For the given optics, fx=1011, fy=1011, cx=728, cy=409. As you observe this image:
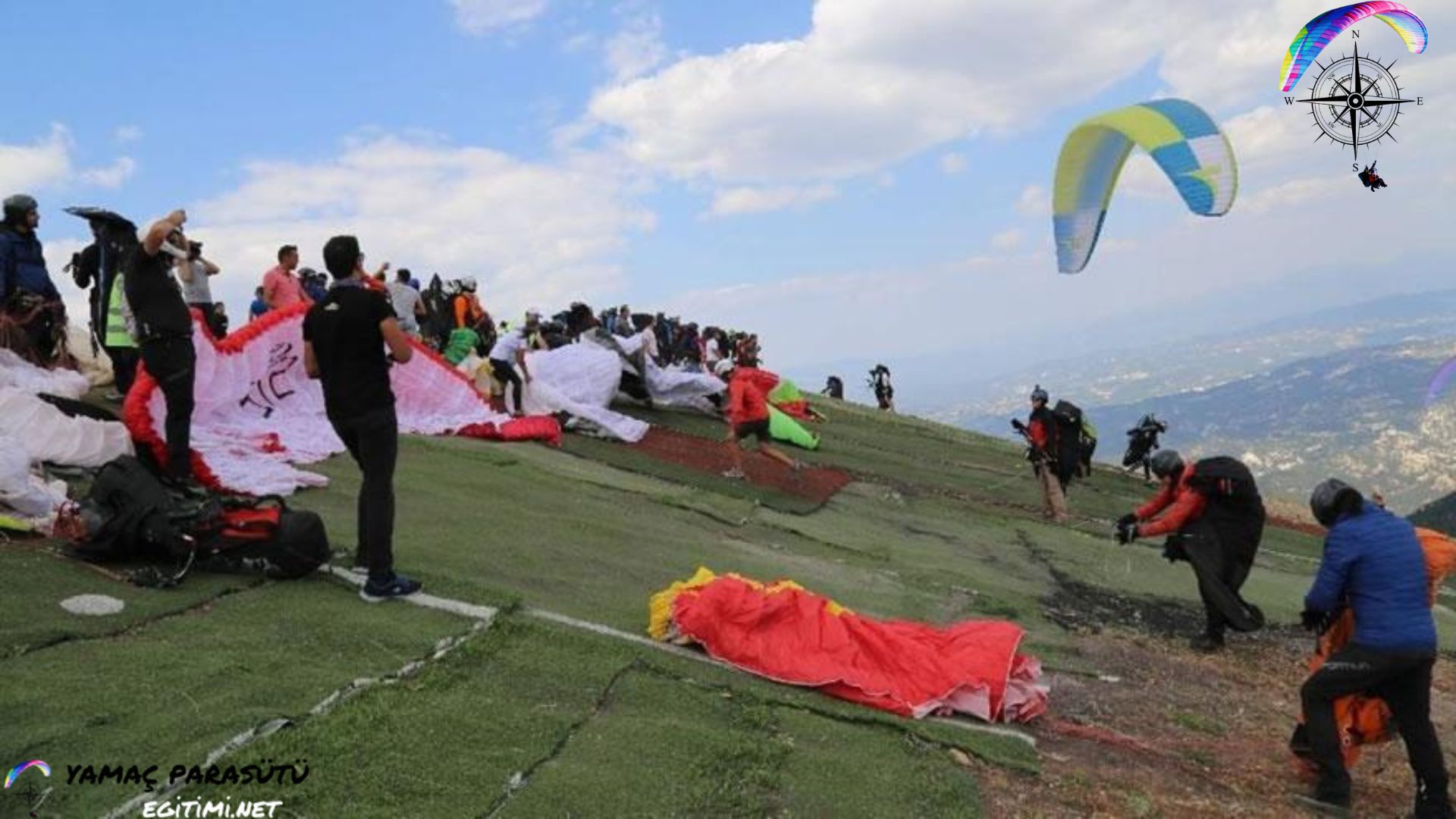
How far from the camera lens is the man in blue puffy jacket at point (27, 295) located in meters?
9.70

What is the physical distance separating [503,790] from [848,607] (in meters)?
4.68

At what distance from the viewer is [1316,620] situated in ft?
19.4

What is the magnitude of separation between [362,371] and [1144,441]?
17.8 metres

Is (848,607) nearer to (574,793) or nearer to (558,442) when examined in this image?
(574,793)

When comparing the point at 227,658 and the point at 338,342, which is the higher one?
the point at 338,342

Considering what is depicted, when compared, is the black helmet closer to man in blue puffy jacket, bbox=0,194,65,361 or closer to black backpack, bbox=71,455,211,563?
black backpack, bbox=71,455,211,563

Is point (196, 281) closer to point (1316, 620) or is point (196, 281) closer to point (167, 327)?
point (167, 327)

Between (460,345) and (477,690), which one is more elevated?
(460,345)

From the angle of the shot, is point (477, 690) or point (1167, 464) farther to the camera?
point (1167, 464)

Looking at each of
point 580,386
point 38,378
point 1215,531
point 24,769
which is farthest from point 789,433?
point 24,769

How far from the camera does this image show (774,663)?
5.94 meters

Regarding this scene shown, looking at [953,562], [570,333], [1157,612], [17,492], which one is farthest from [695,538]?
[570,333]

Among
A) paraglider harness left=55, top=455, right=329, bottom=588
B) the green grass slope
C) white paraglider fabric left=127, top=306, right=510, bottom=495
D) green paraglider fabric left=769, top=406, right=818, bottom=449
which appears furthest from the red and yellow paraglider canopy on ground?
green paraglider fabric left=769, top=406, right=818, bottom=449

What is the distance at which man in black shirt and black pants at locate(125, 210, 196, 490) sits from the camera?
6781 mm
